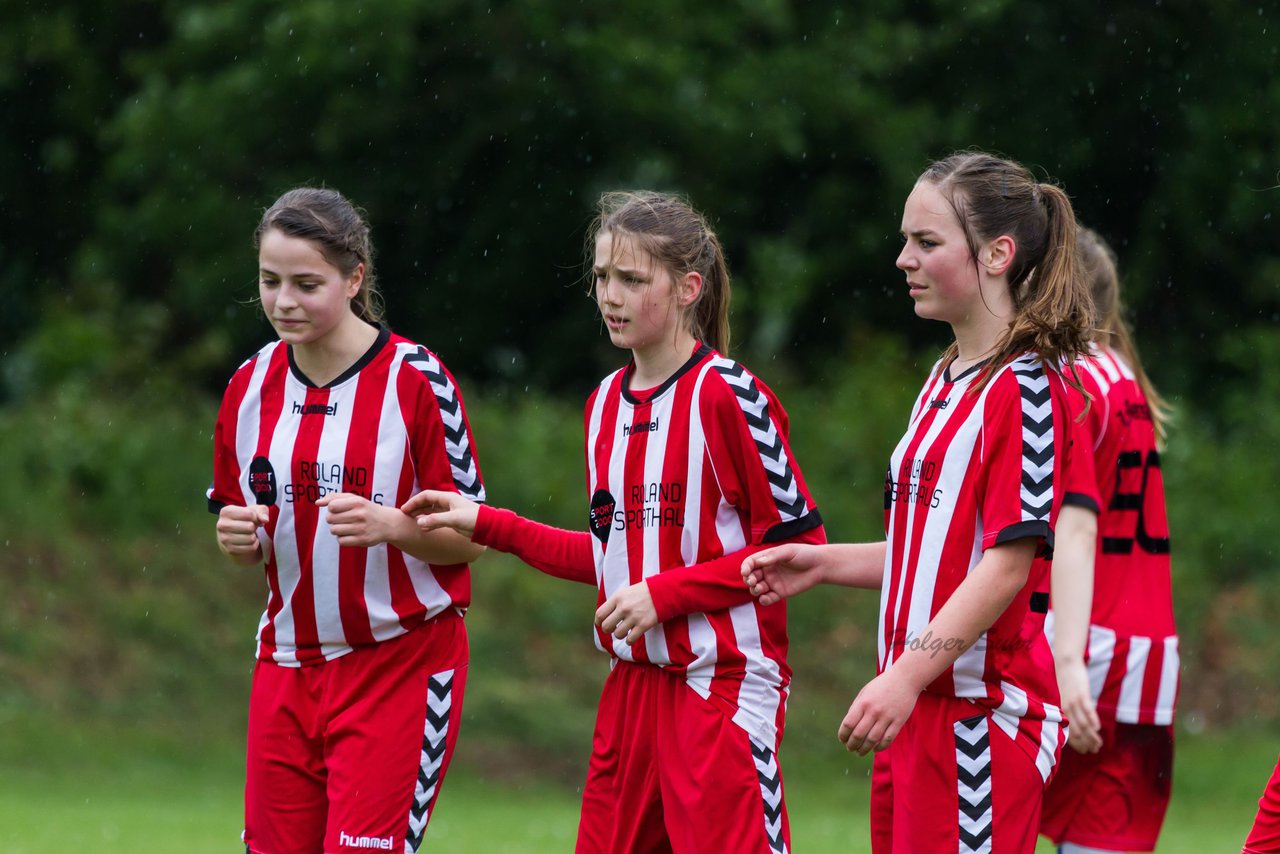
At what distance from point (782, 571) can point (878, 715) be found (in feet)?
2.09

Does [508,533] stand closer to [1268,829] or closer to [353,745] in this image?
[353,745]

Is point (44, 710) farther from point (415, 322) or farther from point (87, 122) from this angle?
point (87, 122)

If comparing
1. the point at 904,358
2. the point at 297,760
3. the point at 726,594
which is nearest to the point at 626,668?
the point at 726,594

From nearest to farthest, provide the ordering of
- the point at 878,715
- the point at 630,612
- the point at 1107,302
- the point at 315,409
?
the point at 878,715 < the point at 630,612 < the point at 315,409 < the point at 1107,302

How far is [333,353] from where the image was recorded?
4230 mm

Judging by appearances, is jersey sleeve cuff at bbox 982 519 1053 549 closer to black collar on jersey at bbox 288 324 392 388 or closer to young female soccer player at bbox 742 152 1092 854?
young female soccer player at bbox 742 152 1092 854

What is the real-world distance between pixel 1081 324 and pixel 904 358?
1116 centimetres

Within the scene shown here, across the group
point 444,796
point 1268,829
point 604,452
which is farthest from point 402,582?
point 444,796

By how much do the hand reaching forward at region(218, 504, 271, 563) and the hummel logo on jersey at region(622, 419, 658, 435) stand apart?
92 centimetres

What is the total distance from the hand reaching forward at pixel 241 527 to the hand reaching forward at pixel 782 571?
4.05ft

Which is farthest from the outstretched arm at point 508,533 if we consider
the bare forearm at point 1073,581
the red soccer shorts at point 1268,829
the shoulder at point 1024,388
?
the red soccer shorts at point 1268,829

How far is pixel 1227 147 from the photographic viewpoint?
14930mm

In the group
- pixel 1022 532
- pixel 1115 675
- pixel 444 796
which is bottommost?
pixel 444 796

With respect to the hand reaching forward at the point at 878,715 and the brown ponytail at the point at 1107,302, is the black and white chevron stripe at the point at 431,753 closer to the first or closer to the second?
the hand reaching forward at the point at 878,715
